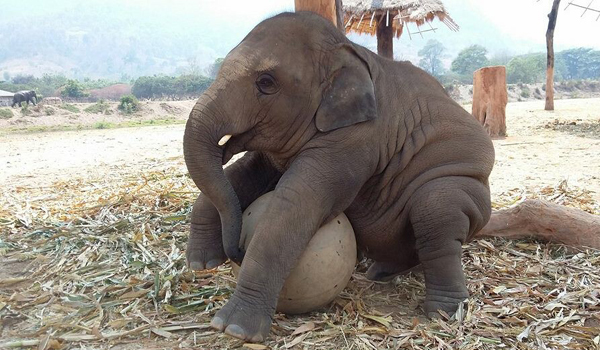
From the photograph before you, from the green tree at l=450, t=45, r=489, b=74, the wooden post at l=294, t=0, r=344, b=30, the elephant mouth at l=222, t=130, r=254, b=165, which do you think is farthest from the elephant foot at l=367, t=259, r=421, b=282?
the green tree at l=450, t=45, r=489, b=74

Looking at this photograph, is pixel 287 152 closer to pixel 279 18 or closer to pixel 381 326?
pixel 279 18

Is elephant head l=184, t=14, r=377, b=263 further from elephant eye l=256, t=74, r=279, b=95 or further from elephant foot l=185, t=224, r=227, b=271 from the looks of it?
elephant foot l=185, t=224, r=227, b=271

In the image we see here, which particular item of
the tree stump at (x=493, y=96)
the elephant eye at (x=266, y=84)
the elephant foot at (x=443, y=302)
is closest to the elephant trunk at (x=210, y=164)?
the elephant eye at (x=266, y=84)

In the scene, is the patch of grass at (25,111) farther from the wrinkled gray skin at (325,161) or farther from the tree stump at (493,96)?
the wrinkled gray skin at (325,161)

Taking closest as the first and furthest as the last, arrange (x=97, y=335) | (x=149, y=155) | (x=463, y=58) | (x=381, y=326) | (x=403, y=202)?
(x=97, y=335) < (x=381, y=326) < (x=403, y=202) < (x=149, y=155) < (x=463, y=58)

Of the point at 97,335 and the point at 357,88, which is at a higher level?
the point at 357,88

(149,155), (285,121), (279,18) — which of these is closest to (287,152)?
(285,121)

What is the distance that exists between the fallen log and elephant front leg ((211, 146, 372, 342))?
2364 mm

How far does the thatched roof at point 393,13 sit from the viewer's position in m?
12.8

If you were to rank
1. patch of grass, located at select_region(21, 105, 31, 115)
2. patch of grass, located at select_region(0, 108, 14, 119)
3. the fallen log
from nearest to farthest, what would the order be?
1. the fallen log
2. patch of grass, located at select_region(0, 108, 14, 119)
3. patch of grass, located at select_region(21, 105, 31, 115)

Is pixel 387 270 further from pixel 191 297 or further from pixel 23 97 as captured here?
pixel 23 97

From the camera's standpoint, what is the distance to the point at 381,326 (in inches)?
131

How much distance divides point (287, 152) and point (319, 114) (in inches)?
12.7

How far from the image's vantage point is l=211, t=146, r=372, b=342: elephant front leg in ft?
10.1
